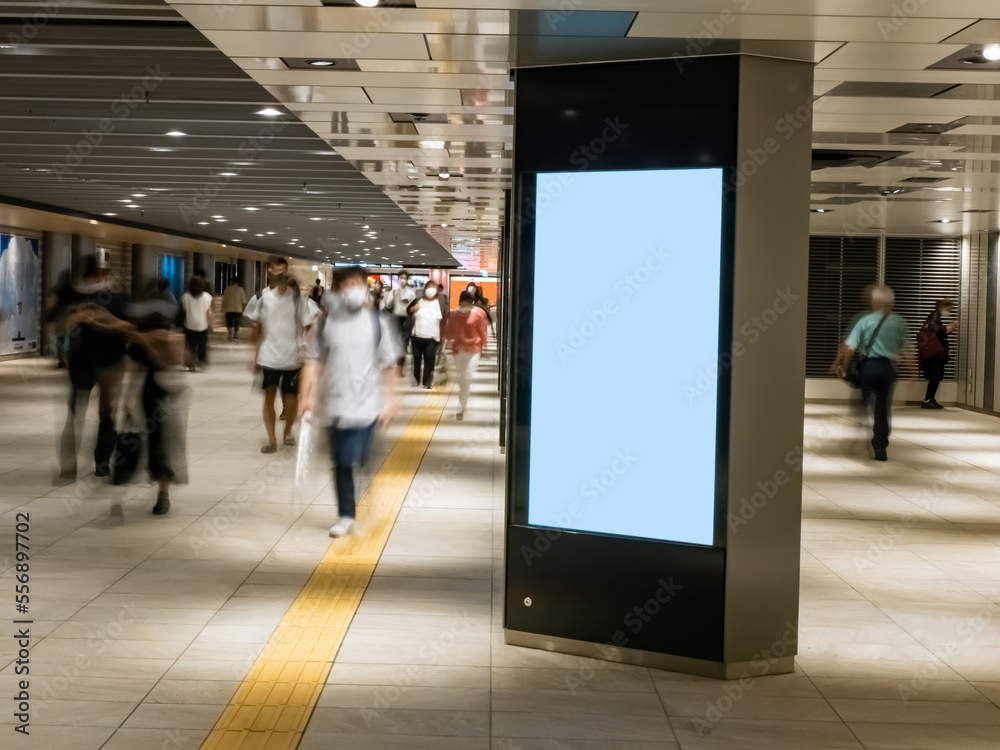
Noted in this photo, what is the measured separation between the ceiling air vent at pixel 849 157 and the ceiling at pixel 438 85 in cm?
6

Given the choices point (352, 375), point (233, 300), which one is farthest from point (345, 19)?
point (233, 300)

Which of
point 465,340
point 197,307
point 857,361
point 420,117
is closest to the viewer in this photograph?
point 420,117

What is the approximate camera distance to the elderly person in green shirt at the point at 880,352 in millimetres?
11406

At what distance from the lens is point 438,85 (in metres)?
6.70

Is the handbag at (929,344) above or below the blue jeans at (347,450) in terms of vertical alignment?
above

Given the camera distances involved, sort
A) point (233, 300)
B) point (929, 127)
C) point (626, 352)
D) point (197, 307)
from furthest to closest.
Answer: point (233, 300) < point (197, 307) < point (929, 127) < point (626, 352)

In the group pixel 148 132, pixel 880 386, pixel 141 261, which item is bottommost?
pixel 880 386

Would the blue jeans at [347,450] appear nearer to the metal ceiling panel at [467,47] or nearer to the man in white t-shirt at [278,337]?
the metal ceiling panel at [467,47]

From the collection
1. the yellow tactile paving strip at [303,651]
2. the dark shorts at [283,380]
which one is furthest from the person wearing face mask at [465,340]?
the yellow tactile paving strip at [303,651]

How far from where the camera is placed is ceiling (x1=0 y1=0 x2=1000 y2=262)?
466 cm

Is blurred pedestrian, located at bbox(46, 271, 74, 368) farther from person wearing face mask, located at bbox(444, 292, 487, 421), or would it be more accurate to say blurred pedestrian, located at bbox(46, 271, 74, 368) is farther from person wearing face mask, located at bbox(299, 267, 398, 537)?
person wearing face mask, located at bbox(444, 292, 487, 421)

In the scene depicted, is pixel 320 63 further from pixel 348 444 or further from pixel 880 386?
pixel 880 386

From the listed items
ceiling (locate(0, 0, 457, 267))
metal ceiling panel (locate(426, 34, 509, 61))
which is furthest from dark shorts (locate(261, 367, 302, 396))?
metal ceiling panel (locate(426, 34, 509, 61))

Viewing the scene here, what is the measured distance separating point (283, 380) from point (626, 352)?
6344 millimetres
